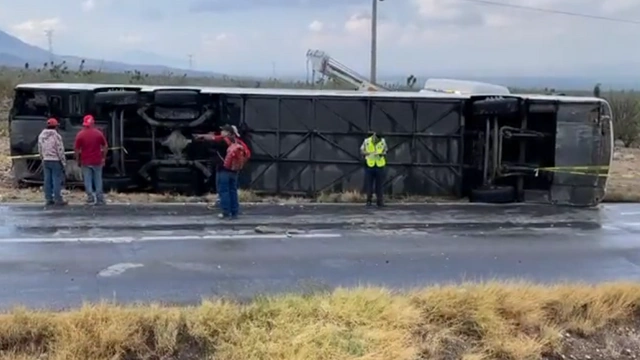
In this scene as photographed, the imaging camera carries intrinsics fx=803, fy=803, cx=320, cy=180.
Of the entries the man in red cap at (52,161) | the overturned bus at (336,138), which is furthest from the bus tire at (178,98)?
the man in red cap at (52,161)

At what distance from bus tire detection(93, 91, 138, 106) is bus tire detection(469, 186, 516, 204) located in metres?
7.60

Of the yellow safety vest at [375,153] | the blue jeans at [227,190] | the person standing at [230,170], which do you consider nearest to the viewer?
the person standing at [230,170]

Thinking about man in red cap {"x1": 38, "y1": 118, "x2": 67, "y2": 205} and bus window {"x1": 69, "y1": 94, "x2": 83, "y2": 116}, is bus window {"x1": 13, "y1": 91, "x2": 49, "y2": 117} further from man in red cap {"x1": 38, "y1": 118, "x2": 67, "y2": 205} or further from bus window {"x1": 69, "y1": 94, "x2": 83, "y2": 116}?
man in red cap {"x1": 38, "y1": 118, "x2": 67, "y2": 205}

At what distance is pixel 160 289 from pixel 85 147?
687 centimetres

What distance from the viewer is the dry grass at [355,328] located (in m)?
6.30

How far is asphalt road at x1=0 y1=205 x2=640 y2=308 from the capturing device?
29.8ft

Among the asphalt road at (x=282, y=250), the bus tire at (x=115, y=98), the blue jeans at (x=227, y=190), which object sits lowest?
the asphalt road at (x=282, y=250)

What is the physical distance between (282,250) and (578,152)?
336 inches

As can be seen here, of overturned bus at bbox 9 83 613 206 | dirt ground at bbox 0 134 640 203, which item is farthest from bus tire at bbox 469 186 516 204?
dirt ground at bbox 0 134 640 203

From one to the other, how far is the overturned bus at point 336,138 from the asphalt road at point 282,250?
1811 millimetres

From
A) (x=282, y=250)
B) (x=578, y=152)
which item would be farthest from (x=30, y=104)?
(x=578, y=152)

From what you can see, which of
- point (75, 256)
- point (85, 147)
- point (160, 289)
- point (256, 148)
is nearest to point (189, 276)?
point (160, 289)

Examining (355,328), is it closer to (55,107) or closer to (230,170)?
(230,170)

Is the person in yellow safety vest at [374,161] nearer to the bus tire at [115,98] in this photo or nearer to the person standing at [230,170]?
the person standing at [230,170]
